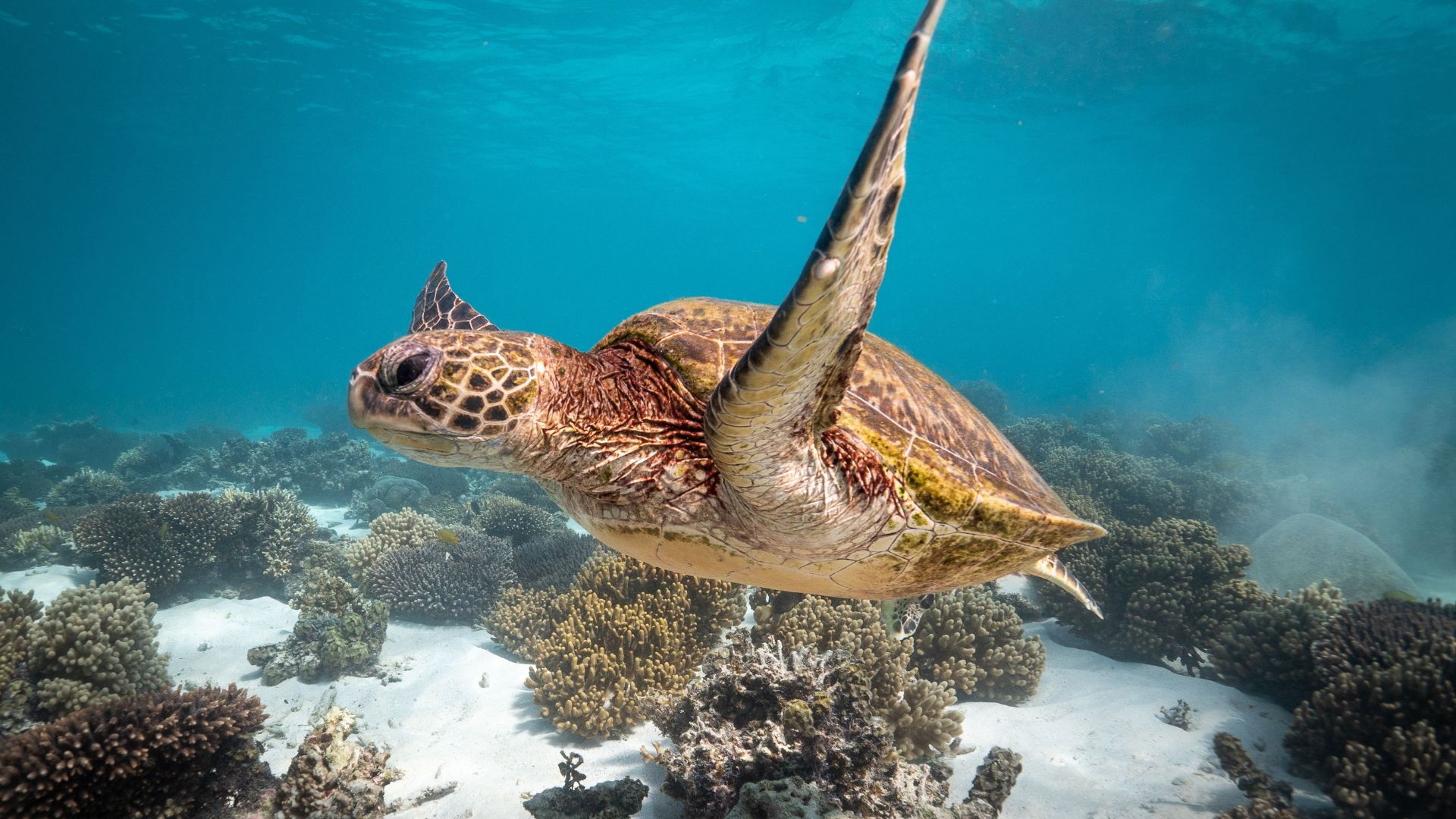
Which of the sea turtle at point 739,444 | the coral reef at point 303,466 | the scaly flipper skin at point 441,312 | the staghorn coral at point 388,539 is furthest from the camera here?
the coral reef at point 303,466

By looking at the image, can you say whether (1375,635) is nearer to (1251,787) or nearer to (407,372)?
(1251,787)

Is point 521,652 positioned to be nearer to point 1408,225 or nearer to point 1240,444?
point 1240,444

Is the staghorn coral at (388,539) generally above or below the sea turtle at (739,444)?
below

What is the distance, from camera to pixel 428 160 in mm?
48406

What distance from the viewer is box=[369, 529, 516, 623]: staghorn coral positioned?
6094mm

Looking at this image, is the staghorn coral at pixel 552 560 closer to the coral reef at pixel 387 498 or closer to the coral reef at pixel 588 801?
the coral reef at pixel 588 801

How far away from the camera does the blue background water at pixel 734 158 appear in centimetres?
2402

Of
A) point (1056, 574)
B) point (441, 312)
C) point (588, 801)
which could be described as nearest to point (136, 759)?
point (588, 801)

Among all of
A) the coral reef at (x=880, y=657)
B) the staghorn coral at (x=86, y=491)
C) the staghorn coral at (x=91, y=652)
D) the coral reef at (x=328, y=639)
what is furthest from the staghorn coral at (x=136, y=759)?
the staghorn coral at (x=86, y=491)

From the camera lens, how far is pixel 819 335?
1.32 m

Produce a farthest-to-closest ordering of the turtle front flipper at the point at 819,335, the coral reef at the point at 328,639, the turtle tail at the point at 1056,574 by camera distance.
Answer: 1. the coral reef at the point at 328,639
2. the turtle tail at the point at 1056,574
3. the turtle front flipper at the point at 819,335

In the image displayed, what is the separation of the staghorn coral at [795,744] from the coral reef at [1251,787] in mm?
1703

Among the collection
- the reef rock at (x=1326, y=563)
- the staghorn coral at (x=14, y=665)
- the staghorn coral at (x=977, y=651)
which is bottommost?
the staghorn coral at (x=14, y=665)

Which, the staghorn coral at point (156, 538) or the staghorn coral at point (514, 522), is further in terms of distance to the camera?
the staghorn coral at point (514, 522)
